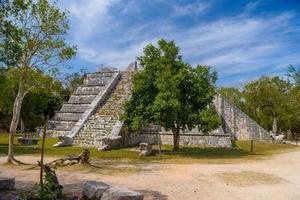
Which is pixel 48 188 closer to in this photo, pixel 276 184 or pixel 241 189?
pixel 241 189

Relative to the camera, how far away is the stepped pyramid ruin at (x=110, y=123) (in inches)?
961

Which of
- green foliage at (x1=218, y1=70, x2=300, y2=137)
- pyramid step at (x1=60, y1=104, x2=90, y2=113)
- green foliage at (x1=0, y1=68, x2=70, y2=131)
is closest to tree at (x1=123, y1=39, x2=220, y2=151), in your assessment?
pyramid step at (x1=60, y1=104, x2=90, y2=113)

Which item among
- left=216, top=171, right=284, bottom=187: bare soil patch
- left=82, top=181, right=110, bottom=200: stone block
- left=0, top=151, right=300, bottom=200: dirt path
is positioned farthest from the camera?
left=216, top=171, right=284, bottom=187: bare soil patch

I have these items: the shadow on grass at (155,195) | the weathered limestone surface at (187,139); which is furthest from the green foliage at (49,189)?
the weathered limestone surface at (187,139)

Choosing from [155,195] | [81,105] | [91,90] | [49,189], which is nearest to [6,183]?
[49,189]

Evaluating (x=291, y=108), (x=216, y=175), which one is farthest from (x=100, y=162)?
(x=291, y=108)

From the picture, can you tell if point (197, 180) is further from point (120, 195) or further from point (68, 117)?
point (68, 117)

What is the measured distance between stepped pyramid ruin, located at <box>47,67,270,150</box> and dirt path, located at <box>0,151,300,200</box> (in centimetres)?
823

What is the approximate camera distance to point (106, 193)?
7992 millimetres

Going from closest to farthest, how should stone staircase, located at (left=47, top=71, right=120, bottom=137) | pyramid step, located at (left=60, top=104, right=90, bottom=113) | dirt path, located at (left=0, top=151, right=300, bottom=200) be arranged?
dirt path, located at (left=0, top=151, right=300, bottom=200), stone staircase, located at (left=47, top=71, right=120, bottom=137), pyramid step, located at (left=60, top=104, right=90, bottom=113)

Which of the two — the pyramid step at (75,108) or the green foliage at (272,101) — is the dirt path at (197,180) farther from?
the green foliage at (272,101)

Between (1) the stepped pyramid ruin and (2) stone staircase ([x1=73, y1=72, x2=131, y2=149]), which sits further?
(1) the stepped pyramid ruin

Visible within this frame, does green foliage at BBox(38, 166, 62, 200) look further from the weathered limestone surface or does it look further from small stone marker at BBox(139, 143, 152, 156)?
the weathered limestone surface

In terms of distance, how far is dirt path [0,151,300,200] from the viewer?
9.89m
